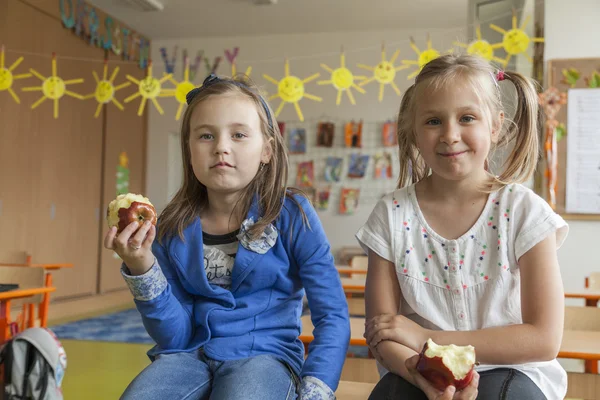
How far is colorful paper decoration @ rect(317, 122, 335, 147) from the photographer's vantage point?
768 centimetres

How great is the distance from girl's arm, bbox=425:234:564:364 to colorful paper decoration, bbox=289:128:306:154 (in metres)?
6.66

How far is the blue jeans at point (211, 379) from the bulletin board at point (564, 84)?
359cm

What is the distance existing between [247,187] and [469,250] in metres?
0.54

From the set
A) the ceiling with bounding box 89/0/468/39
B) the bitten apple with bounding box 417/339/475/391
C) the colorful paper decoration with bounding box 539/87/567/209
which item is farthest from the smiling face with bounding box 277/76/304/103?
the bitten apple with bounding box 417/339/475/391

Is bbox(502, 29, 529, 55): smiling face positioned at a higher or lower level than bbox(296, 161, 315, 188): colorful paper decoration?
higher

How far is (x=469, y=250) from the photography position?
4.06 feet

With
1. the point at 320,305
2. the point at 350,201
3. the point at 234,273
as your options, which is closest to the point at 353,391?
the point at 320,305

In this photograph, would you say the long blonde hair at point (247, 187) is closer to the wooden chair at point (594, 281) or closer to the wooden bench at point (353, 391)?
the wooden bench at point (353, 391)

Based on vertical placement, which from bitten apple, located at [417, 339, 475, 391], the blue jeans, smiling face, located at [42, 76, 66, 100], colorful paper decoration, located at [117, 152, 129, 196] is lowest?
the blue jeans

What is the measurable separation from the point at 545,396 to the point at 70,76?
21.3 ft

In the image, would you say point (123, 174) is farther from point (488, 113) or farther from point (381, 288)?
point (488, 113)

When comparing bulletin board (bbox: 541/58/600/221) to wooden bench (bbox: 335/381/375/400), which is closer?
wooden bench (bbox: 335/381/375/400)

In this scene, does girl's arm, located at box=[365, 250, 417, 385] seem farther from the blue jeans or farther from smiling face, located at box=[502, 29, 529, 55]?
smiling face, located at box=[502, 29, 529, 55]

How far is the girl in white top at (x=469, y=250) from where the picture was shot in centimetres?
112
